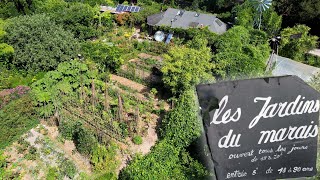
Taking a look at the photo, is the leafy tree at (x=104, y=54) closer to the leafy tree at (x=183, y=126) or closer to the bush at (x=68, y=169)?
the leafy tree at (x=183, y=126)

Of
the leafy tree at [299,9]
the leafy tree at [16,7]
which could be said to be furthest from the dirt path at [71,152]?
the leafy tree at [299,9]

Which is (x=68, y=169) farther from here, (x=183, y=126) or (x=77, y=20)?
(x=77, y=20)

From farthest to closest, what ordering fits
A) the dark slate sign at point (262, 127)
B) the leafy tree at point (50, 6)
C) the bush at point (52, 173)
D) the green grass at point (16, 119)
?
the leafy tree at point (50, 6)
the green grass at point (16, 119)
the bush at point (52, 173)
the dark slate sign at point (262, 127)

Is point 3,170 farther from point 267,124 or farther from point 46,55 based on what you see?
point 267,124

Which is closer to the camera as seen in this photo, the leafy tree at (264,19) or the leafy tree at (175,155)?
the leafy tree at (175,155)

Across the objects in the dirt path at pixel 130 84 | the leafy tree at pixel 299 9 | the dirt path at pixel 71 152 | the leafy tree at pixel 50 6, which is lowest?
the dirt path at pixel 71 152

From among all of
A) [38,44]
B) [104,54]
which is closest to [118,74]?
[104,54]

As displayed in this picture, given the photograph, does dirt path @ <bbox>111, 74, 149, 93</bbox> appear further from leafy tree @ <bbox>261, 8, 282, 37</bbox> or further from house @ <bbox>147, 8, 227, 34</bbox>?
leafy tree @ <bbox>261, 8, 282, 37</bbox>
